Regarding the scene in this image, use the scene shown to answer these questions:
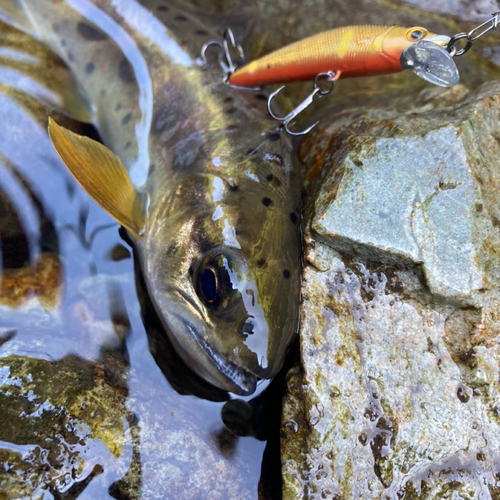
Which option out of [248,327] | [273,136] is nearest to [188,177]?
[273,136]

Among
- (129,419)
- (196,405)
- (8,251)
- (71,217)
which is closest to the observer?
(129,419)

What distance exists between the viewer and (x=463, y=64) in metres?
4.27

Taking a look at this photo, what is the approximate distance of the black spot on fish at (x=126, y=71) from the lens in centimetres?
391

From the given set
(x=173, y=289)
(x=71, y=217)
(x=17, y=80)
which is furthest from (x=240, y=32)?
(x=173, y=289)

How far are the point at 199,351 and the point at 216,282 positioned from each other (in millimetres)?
430

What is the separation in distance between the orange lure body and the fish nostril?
5.77ft

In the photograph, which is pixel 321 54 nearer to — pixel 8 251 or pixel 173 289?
pixel 173 289

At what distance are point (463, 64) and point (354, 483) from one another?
375 cm

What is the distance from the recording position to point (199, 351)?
2.75m

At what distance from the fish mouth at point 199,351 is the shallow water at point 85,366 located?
0.31 m

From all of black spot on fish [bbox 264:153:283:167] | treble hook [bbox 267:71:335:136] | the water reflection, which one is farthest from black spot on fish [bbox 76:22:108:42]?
black spot on fish [bbox 264:153:283:167]

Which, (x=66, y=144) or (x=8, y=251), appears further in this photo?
(x=8, y=251)

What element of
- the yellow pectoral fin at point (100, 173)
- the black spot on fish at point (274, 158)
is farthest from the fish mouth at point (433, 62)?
the yellow pectoral fin at point (100, 173)

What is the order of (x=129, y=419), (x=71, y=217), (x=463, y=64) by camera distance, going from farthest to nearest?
1. (x=463, y=64)
2. (x=71, y=217)
3. (x=129, y=419)
